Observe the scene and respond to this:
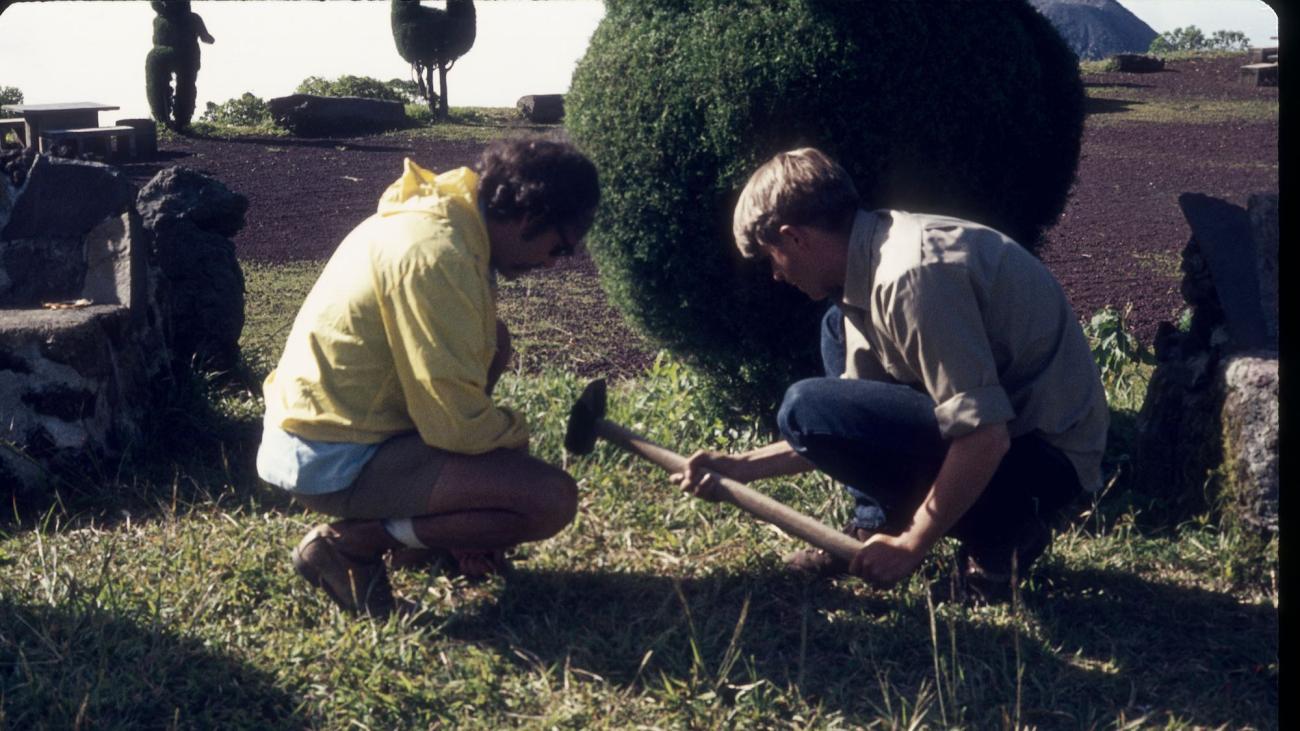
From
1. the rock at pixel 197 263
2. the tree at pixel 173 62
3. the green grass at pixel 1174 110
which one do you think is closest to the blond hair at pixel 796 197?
the rock at pixel 197 263

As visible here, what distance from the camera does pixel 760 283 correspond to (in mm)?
4121

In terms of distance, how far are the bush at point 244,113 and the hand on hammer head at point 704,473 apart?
1747 centimetres

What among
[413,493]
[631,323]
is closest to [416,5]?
[631,323]

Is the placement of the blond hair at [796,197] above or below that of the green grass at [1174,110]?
below

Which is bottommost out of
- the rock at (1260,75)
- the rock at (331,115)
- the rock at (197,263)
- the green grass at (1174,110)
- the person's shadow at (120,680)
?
the person's shadow at (120,680)

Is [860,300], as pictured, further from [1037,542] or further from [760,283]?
[760,283]

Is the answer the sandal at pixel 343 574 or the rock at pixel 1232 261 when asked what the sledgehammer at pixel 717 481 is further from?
the rock at pixel 1232 261

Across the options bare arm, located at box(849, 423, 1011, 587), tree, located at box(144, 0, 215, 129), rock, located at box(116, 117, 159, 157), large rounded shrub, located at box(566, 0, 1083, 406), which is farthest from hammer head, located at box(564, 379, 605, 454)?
tree, located at box(144, 0, 215, 129)

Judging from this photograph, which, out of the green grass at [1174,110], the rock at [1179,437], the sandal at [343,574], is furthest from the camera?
the green grass at [1174,110]

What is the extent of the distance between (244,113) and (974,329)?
18.9 metres

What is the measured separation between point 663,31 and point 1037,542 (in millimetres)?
2059

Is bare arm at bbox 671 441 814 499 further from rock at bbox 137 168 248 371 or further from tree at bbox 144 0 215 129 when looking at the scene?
tree at bbox 144 0 215 129

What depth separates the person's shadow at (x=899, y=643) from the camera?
2.91 m

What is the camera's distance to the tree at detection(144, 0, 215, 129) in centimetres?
1900
